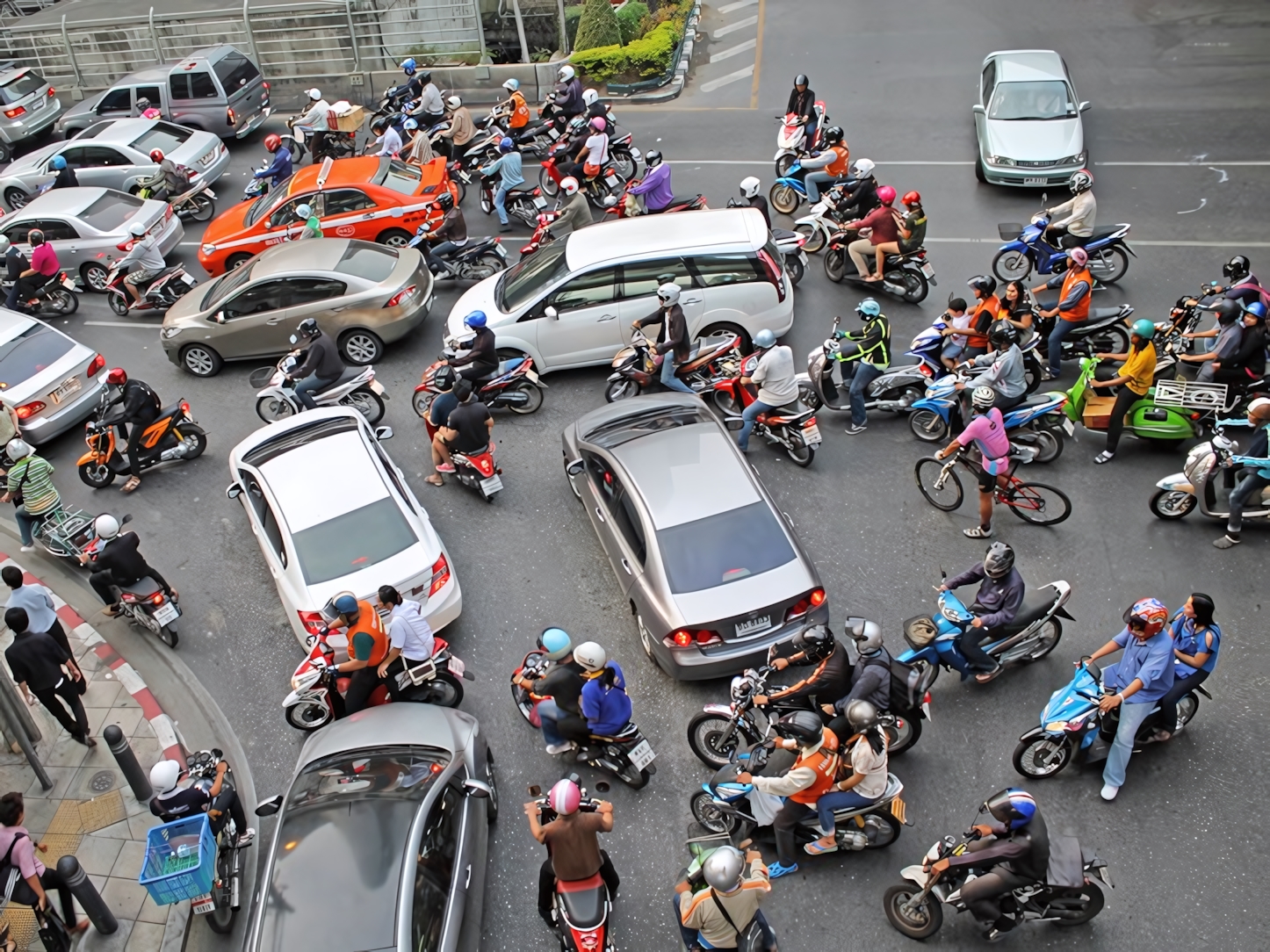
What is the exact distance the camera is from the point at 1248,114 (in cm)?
1916

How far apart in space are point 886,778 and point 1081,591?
146 inches

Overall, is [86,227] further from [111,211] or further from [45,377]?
[45,377]

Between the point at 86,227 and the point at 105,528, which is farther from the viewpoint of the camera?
the point at 86,227

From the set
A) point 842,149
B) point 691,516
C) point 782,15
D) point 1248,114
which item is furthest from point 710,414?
point 782,15

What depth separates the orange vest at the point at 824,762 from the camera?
7434 millimetres

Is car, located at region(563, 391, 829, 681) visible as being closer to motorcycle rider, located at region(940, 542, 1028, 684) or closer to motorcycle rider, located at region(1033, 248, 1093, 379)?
motorcycle rider, located at region(940, 542, 1028, 684)

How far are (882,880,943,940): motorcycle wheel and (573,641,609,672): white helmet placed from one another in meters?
2.72

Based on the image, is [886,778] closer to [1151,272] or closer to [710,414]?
[710,414]

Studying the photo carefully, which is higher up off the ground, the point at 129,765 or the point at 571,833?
the point at 571,833

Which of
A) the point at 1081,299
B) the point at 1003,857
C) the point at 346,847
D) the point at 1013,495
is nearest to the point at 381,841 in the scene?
the point at 346,847

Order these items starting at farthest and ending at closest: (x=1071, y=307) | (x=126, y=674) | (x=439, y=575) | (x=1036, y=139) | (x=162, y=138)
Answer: (x=162, y=138) → (x=1036, y=139) → (x=1071, y=307) → (x=126, y=674) → (x=439, y=575)

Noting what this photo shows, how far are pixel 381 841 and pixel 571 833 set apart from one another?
1.36 metres

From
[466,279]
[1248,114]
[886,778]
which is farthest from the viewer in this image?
[1248,114]

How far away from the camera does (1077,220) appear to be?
1408cm
